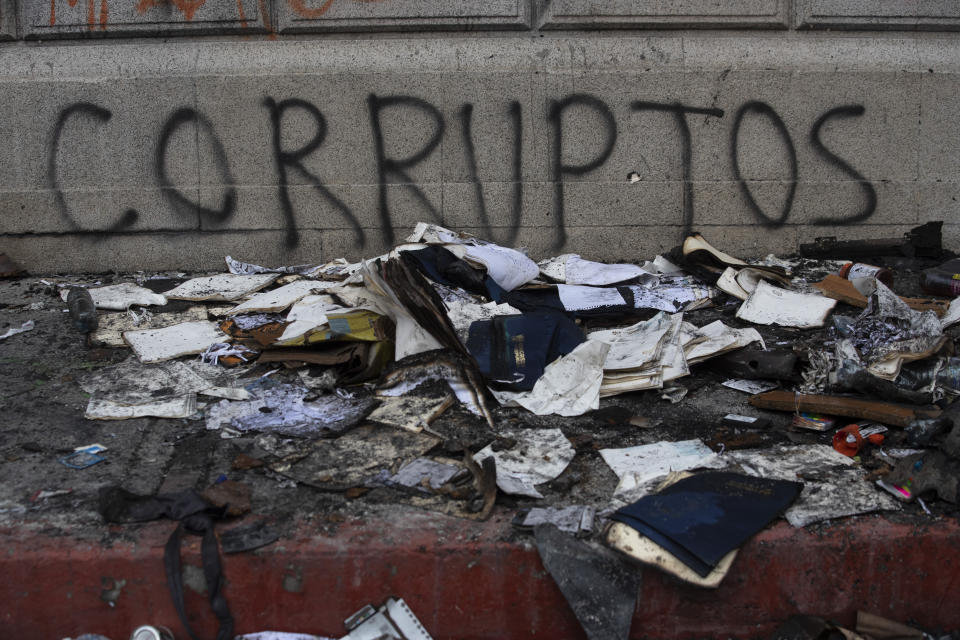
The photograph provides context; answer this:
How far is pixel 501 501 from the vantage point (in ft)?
7.07

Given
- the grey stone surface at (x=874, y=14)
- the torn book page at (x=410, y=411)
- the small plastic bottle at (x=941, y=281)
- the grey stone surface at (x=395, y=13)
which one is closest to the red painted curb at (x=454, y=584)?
the torn book page at (x=410, y=411)

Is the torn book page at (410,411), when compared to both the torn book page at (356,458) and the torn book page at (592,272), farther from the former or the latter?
the torn book page at (592,272)

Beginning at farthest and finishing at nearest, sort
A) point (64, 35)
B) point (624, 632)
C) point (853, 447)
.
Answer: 1. point (64, 35)
2. point (853, 447)
3. point (624, 632)

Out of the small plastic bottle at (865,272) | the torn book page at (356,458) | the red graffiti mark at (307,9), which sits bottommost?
the torn book page at (356,458)

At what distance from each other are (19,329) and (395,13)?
2.99 meters

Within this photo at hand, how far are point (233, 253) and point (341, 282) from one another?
1215 mm

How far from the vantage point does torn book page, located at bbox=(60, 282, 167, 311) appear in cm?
400

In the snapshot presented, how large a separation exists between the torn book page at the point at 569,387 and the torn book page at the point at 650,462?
372mm

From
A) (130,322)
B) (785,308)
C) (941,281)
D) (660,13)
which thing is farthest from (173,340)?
(941,281)

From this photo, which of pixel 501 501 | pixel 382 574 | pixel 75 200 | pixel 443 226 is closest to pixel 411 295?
pixel 501 501

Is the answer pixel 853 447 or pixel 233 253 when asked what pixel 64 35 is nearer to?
pixel 233 253

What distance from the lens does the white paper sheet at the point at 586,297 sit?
375 centimetres

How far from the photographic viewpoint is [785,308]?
3.79m

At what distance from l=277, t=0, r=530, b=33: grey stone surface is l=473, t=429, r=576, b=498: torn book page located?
3183mm
